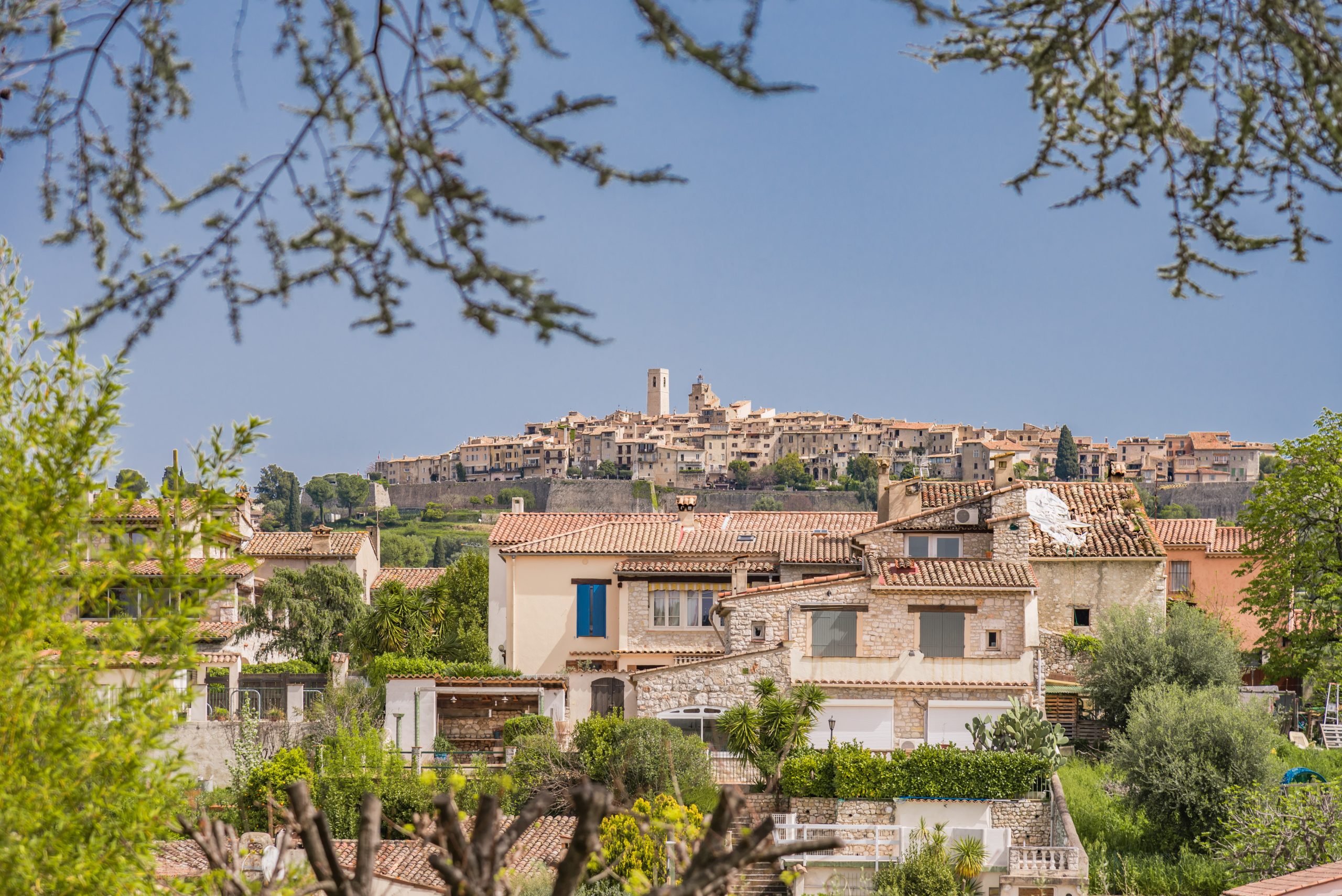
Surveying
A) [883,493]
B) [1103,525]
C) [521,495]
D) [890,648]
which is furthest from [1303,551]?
[521,495]

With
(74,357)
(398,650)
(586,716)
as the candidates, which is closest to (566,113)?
(74,357)

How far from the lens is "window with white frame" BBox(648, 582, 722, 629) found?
2809cm

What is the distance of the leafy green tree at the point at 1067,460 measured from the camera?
369 feet

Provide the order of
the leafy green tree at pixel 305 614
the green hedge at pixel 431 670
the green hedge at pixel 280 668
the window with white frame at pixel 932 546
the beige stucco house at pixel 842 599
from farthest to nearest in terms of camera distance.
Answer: the leafy green tree at pixel 305 614 → the green hedge at pixel 280 668 → the window with white frame at pixel 932 546 → the green hedge at pixel 431 670 → the beige stucco house at pixel 842 599

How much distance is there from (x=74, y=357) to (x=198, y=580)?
0.94m

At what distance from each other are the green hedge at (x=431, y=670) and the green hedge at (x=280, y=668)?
3956 millimetres

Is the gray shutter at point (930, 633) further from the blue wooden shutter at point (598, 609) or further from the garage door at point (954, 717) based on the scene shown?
the blue wooden shutter at point (598, 609)

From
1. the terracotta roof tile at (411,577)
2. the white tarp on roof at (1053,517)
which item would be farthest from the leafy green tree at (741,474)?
the white tarp on roof at (1053,517)

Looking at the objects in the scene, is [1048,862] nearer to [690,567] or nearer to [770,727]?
[770,727]

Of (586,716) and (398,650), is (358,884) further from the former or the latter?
(398,650)

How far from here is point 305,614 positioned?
117ft

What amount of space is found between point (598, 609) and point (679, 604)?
1955 mm

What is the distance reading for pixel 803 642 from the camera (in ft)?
80.2

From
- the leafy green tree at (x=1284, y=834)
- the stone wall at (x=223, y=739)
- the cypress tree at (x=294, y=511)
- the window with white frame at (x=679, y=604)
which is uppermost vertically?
the cypress tree at (x=294, y=511)
